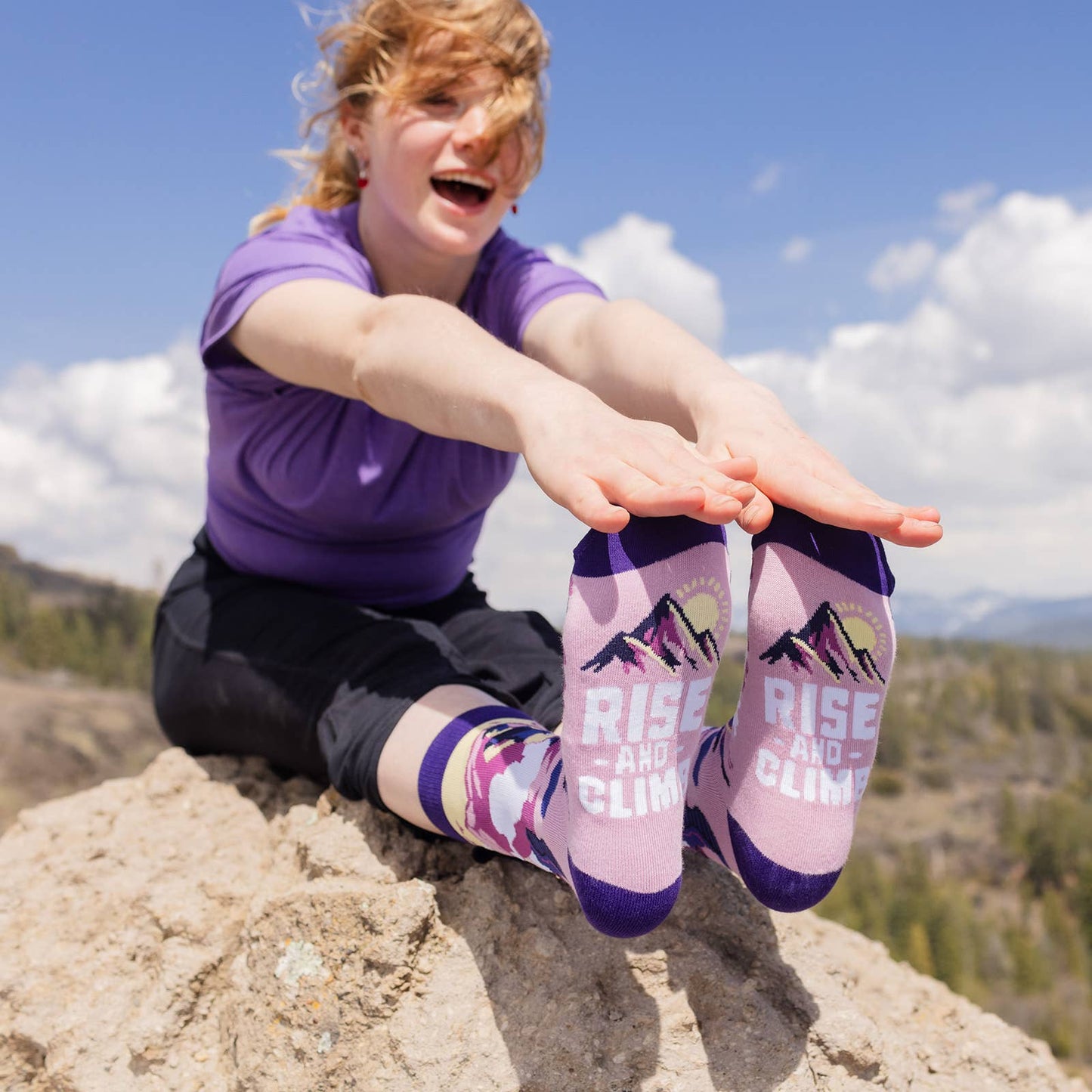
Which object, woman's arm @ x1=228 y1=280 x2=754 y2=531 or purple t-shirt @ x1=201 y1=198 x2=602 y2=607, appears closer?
woman's arm @ x1=228 y1=280 x2=754 y2=531

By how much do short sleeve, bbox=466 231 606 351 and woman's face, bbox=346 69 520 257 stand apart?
14cm

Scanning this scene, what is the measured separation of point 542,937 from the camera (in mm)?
1500

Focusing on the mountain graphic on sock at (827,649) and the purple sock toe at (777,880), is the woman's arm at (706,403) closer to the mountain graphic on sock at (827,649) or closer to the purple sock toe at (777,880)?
the mountain graphic on sock at (827,649)

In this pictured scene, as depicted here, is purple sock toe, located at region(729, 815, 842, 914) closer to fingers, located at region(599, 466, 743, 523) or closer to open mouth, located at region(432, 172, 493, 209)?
fingers, located at region(599, 466, 743, 523)

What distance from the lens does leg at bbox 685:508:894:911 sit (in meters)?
1.25

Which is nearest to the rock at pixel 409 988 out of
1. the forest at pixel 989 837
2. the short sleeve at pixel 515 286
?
the short sleeve at pixel 515 286

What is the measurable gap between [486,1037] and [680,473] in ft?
2.97

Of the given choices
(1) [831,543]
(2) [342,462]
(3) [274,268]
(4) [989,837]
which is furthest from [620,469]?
(4) [989,837]

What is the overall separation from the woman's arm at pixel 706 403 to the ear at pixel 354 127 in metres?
0.55

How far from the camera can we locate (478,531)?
2.45m

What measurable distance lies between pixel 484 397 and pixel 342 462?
78 cm

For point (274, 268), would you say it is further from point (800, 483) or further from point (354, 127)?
point (800, 483)

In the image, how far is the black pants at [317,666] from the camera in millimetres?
1685

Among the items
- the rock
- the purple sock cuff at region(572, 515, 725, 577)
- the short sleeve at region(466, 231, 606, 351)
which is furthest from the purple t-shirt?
the purple sock cuff at region(572, 515, 725, 577)
